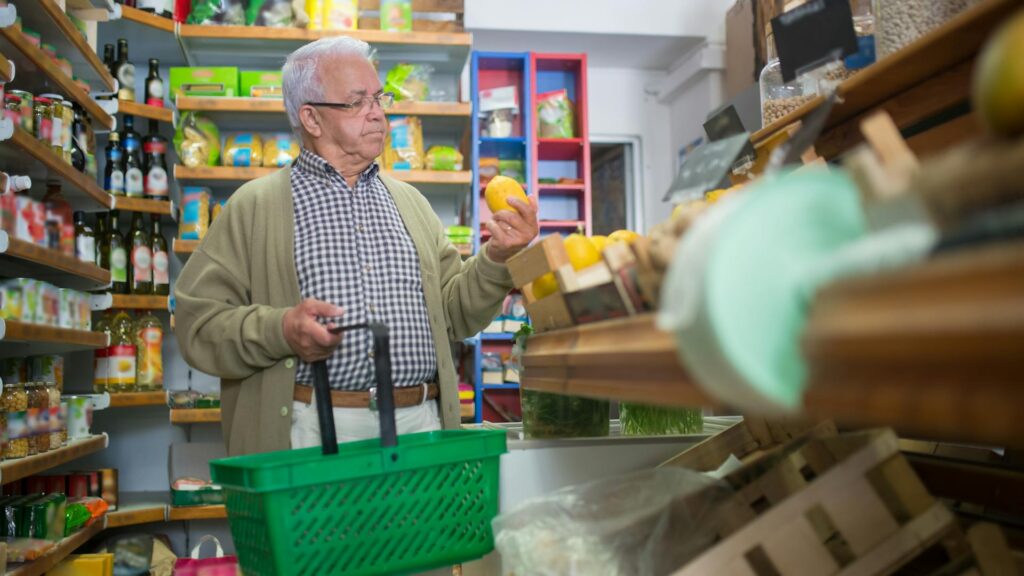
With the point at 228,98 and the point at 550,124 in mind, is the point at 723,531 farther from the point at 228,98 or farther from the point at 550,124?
the point at 550,124

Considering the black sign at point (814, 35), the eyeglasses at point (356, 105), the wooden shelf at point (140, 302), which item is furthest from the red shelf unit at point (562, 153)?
the black sign at point (814, 35)

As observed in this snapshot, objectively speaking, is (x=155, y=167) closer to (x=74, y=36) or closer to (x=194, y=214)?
(x=194, y=214)

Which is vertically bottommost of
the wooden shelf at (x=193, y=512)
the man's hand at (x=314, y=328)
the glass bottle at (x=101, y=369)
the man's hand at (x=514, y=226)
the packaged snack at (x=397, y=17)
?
the wooden shelf at (x=193, y=512)

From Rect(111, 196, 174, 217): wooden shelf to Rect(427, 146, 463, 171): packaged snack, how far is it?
1203mm

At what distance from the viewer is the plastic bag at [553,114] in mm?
5215

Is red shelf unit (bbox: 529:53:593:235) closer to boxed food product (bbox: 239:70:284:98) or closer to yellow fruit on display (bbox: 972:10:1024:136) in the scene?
boxed food product (bbox: 239:70:284:98)

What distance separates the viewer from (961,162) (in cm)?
54

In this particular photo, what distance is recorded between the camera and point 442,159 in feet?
14.2

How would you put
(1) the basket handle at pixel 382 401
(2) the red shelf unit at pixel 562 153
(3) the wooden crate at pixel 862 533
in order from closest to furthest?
(3) the wooden crate at pixel 862 533 < (1) the basket handle at pixel 382 401 < (2) the red shelf unit at pixel 562 153

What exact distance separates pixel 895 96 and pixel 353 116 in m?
1.48

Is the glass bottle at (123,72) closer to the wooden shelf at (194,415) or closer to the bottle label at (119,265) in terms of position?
the bottle label at (119,265)

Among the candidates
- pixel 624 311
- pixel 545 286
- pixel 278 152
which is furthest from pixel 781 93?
pixel 278 152

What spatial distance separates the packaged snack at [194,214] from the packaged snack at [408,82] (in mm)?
981

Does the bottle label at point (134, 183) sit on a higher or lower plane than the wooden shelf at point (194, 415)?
higher
